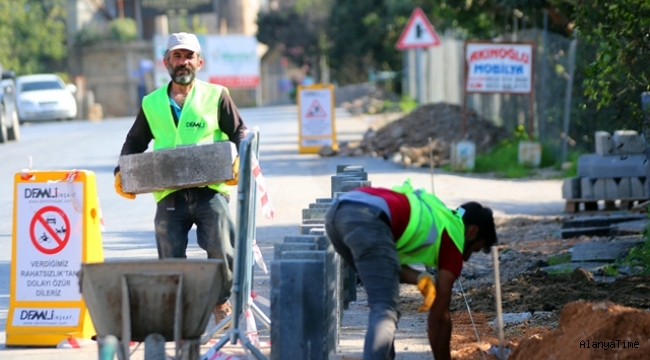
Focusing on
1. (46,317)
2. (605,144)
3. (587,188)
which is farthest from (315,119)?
(46,317)

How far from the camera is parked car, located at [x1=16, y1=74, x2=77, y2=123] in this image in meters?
38.1

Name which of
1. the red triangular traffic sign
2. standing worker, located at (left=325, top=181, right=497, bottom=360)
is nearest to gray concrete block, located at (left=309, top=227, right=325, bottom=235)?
standing worker, located at (left=325, top=181, right=497, bottom=360)

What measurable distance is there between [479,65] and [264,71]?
62.5 metres

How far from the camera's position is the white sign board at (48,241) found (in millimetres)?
7484

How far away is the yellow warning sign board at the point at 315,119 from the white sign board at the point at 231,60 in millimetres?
36254

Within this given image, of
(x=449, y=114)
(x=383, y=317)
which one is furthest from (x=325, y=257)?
(x=449, y=114)

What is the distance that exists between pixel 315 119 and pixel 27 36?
139ft

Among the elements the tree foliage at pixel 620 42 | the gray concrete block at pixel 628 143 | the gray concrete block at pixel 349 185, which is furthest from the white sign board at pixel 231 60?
the gray concrete block at pixel 349 185

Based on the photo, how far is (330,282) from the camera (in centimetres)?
651

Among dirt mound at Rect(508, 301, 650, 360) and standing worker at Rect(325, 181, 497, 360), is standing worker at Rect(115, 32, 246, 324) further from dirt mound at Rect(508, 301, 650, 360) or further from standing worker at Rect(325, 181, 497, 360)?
dirt mound at Rect(508, 301, 650, 360)

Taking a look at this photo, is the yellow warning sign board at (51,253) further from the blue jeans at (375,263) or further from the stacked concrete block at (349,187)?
the blue jeans at (375,263)

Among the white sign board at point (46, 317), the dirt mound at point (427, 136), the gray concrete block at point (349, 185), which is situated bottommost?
the white sign board at point (46, 317)

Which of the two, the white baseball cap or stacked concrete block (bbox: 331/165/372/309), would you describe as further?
stacked concrete block (bbox: 331/165/372/309)

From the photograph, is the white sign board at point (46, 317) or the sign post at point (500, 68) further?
the sign post at point (500, 68)
